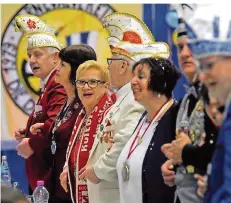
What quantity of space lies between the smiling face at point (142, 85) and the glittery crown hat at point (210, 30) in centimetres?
94

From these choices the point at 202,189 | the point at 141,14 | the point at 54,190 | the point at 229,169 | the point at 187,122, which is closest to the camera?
the point at 229,169

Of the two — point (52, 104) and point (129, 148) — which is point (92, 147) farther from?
point (52, 104)

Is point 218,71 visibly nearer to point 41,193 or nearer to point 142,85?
point 142,85

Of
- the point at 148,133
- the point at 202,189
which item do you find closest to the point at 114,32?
Result: the point at 148,133

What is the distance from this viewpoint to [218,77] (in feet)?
7.25

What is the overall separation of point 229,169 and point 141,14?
3.48 m

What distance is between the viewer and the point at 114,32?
13.1ft

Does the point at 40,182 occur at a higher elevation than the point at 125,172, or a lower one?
lower

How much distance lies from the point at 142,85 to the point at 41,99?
1.42m

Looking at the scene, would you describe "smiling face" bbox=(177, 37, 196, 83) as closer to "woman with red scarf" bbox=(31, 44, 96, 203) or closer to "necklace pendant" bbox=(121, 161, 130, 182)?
"necklace pendant" bbox=(121, 161, 130, 182)

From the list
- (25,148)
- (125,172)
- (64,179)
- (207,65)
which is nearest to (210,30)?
(207,65)

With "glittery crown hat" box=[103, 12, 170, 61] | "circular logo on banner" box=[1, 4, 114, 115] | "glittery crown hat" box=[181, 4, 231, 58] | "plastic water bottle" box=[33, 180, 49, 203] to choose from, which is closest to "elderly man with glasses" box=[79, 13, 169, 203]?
"glittery crown hat" box=[103, 12, 170, 61]

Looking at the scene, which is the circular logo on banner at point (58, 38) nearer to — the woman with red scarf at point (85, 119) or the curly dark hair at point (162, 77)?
the woman with red scarf at point (85, 119)

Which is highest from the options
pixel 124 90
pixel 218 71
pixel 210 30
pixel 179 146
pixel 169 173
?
pixel 210 30
